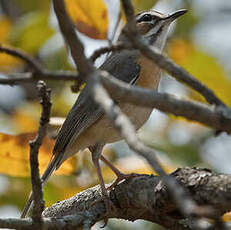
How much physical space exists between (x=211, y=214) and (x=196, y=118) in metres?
0.65

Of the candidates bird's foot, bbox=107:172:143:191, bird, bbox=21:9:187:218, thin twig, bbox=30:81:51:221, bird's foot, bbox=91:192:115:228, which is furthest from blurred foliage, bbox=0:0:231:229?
thin twig, bbox=30:81:51:221

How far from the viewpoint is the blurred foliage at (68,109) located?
446 cm

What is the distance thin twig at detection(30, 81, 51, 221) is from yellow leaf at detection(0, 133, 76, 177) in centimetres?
86

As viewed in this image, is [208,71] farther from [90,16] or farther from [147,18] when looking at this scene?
[90,16]

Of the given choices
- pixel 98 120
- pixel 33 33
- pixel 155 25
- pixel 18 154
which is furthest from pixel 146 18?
pixel 18 154

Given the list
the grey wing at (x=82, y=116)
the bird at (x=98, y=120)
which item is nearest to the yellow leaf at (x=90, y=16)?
the bird at (x=98, y=120)

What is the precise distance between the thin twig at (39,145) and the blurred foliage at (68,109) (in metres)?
0.86

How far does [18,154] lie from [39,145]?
1.24 m

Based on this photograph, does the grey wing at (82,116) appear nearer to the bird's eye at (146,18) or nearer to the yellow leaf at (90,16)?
the yellow leaf at (90,16)

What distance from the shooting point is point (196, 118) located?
2.56 metres

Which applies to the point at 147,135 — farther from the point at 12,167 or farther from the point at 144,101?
the point at 144,101

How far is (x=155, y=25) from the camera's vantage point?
6027mm

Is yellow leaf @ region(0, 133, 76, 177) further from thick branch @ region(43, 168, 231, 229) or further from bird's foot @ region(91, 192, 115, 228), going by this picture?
bird's foot @ region(91, 192, 115, 228)

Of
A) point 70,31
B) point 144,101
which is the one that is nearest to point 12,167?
point 70,31
